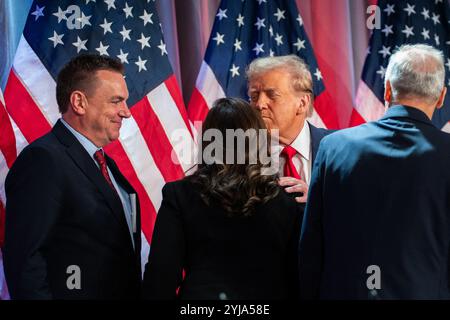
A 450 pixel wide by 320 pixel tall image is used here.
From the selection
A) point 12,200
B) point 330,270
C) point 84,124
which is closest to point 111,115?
point 84,124

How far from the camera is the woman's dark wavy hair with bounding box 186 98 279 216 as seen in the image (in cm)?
227

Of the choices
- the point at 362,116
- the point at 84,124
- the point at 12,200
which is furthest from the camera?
the point at 362,116

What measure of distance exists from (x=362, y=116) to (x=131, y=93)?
1536 mm

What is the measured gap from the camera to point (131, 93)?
3.56 meters

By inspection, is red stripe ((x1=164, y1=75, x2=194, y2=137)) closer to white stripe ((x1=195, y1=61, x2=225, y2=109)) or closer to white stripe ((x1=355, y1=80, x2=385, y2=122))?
white stripe ((x1=195, y1=61, x2=225, y2=109))

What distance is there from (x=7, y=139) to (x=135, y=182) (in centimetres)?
69

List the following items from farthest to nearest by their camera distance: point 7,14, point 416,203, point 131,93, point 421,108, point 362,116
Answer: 1. point 362,116
2. point 7,14
3. point 131,93
4. point 421,108
5. point 416,203

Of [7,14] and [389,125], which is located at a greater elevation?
[7,14]

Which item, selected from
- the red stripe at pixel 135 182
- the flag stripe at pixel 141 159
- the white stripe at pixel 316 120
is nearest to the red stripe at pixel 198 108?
the flag stripe at pixel 141 159

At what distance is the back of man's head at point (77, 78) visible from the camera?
2.82m

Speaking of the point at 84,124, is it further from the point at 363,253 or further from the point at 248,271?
the point at 363,253

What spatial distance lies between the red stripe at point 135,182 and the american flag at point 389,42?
1.51 m

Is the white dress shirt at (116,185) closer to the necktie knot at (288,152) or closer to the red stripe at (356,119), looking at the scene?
the necktie knot at (288,152)
